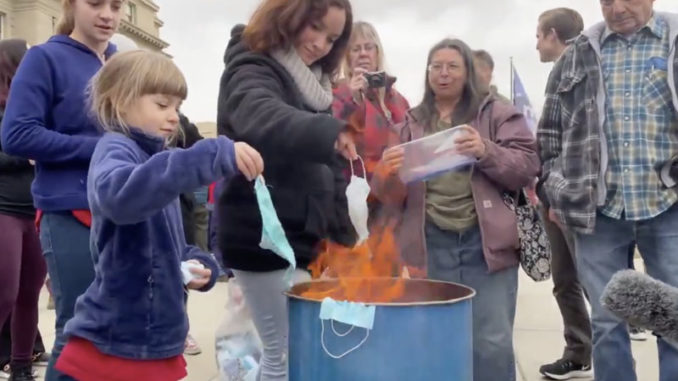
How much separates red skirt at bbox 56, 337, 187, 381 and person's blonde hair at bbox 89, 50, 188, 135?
58 centimetres

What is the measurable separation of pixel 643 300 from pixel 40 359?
3.63 meters

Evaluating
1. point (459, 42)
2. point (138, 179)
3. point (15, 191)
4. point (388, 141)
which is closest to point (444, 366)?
point (138, 179)

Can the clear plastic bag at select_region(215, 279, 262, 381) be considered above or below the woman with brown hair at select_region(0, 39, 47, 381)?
below

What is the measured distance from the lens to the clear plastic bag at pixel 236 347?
2.95 meters

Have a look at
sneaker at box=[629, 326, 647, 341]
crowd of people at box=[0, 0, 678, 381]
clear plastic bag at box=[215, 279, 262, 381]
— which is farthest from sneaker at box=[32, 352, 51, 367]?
sneaker at box=[629, 326, 647, 341]

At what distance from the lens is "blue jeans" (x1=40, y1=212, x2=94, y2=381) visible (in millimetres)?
2184

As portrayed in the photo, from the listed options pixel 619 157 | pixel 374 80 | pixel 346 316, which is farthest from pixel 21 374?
pixel 619 157

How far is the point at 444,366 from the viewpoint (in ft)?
5.85

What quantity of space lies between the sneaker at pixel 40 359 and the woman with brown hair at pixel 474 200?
7.12 feet

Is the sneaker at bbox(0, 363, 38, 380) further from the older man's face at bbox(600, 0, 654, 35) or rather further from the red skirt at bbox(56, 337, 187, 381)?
the older man's face at bbox(600, 0, 654, 35)

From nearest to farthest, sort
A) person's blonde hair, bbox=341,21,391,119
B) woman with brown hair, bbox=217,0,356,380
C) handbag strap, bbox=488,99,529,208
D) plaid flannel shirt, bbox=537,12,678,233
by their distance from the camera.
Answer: woman with brown hair, bbox=217,0,356,380 → plaid flannel shirt, bbox=537,12,678,233 → handbag strap, bbox=488,99,529,208 → person's blonde hair, bbox=341,21,391,119

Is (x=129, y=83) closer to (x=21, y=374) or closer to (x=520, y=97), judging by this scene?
(x=21, y=374)

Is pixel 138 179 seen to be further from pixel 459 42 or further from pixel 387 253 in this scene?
pixel 459 42

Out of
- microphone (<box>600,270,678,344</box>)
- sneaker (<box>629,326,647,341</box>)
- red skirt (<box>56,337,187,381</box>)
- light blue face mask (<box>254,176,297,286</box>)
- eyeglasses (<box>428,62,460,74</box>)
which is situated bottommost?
→ sneaker (<box>629,326,647,341</box>)
